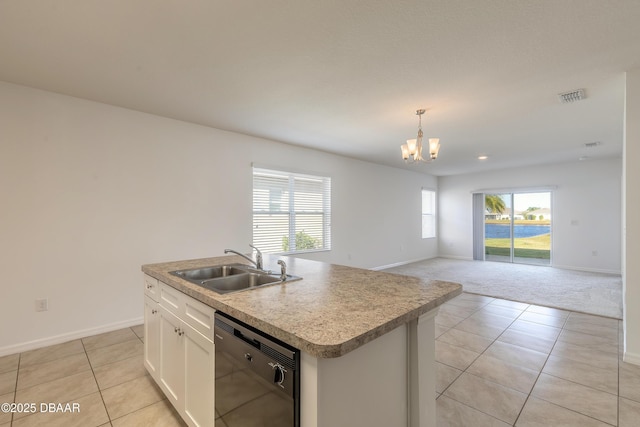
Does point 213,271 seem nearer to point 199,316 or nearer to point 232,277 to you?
point 232,277

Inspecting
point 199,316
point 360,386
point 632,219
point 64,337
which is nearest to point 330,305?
point 360,386

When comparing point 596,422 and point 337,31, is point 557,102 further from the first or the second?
point 596,422

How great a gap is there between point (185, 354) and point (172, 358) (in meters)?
0.23

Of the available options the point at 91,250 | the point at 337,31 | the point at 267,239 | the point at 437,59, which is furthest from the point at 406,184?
the point at 91,250

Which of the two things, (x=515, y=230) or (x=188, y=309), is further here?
(x=515, y=230)

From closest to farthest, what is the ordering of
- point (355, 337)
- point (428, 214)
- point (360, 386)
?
point (355, 337), point (360, 386), point (428, 214)

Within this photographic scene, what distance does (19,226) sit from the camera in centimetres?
276

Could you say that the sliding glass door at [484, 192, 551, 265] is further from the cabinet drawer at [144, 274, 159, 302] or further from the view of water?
the cabinet drawer at [144, 274, 159, 302]

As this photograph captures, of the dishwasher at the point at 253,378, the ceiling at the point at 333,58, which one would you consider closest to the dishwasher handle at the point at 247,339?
the dishwasher at the point at 253,378

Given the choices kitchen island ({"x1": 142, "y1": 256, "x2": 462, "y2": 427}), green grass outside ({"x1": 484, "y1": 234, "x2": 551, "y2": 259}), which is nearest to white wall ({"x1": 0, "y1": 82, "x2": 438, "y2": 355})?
kitchen island ({"x1": 142, "y1": 256, "x2": 462, "y2": 427})

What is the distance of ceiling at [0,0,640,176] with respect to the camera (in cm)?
178

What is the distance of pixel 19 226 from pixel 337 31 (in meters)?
3.37

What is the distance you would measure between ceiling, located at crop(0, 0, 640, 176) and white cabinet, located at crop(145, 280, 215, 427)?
175 centimetres

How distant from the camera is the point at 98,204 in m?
3.16
